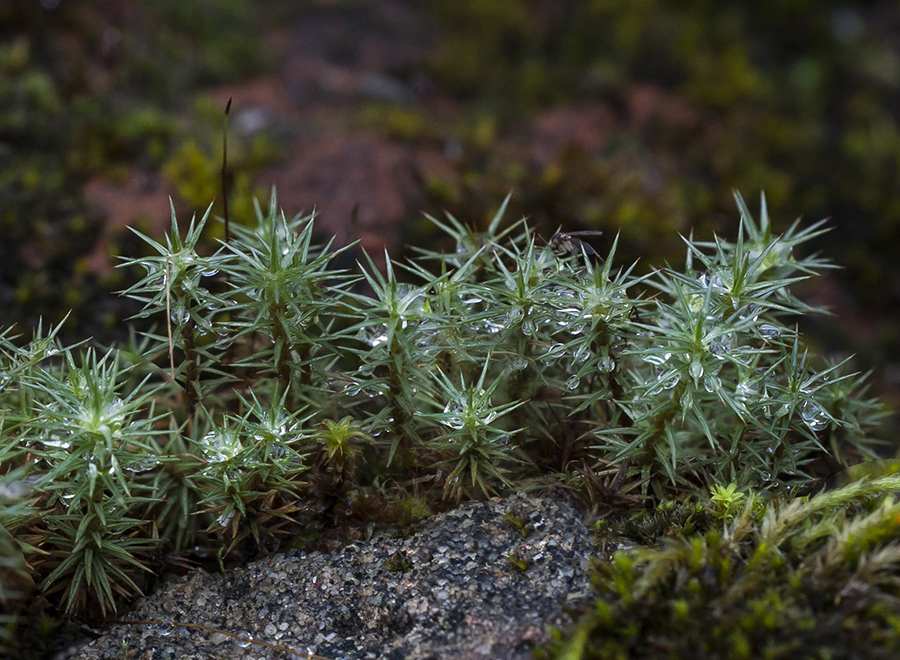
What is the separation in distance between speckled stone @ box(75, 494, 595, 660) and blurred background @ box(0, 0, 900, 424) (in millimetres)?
1392

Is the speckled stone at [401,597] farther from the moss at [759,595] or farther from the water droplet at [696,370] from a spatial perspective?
the water droplet at [696,370]

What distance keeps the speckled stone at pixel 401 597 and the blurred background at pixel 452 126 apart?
139cm

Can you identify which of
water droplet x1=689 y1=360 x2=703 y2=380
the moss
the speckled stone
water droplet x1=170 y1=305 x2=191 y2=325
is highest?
water droplet x1=689 y1=360 x2=703 y2=380

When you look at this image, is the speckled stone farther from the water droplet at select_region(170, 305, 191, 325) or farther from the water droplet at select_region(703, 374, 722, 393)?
the water droplet at select_region(170, 305, 191, 325)

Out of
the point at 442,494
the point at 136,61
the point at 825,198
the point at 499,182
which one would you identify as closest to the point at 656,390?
the point at 442,494

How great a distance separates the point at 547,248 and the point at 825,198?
9.78 ft

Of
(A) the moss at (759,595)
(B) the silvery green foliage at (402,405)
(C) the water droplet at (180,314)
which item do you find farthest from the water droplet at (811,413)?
(C) the water droplet at (180,314)

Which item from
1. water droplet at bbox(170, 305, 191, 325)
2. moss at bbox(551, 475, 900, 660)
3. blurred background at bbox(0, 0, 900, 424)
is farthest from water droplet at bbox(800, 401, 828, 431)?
water droplet at bbox(170, 305, 191, 325)

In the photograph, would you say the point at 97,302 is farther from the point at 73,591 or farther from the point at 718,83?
the point at 718,83

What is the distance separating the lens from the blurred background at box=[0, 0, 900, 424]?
10.5ft

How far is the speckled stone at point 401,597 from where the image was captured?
158 centimetres

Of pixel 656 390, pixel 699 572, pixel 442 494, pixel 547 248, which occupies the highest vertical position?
pixel 547 248

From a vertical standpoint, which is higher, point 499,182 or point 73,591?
point 499,182

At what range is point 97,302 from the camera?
287 cm
